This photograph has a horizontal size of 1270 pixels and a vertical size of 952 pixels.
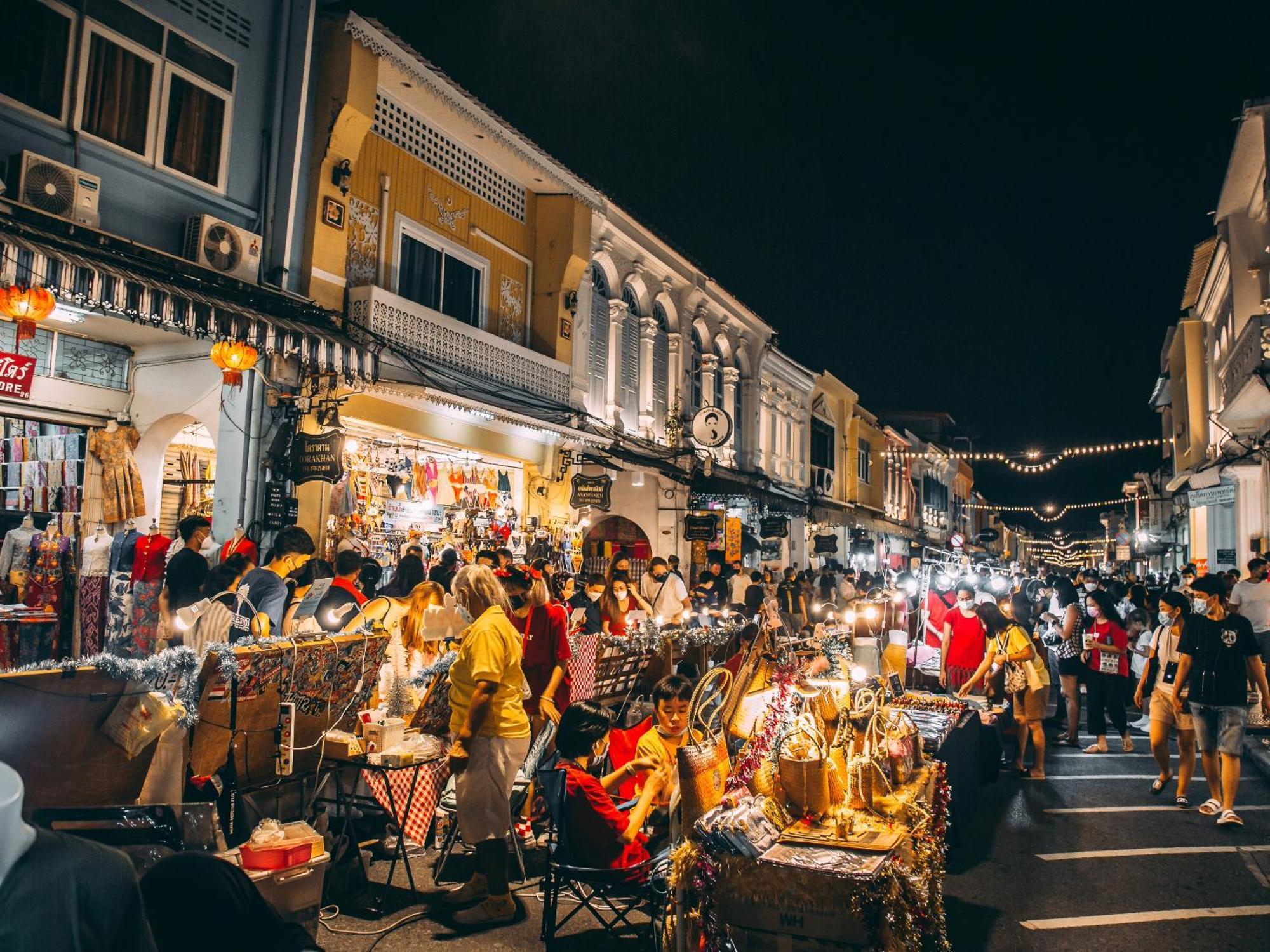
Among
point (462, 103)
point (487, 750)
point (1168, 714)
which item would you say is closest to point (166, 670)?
point (487, 750)

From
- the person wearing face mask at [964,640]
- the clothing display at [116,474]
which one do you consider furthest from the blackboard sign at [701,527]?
the clothing display at [116,474]

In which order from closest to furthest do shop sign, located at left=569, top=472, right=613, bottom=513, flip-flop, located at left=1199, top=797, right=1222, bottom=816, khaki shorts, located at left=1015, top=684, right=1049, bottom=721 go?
flip-flop, located at left=1199, top=797, right=1222, bottom=816 → khaki shorts, located at left=1015, top=684, right=1049, bottom=721 → shop sign, located at left=569, top=472, right=613, bottom=513

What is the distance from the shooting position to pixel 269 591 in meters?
7.09

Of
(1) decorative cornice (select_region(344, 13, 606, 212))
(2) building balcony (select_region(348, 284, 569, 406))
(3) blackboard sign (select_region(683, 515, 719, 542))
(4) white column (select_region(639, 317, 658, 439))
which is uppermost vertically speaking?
(1) decorative cornice (select_region(344, 13, 606, 212))

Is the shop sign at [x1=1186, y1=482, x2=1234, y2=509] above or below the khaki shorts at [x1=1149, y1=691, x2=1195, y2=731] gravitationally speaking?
above

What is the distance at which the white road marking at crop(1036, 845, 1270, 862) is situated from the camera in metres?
6.57

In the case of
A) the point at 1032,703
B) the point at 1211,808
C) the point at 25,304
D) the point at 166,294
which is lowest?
the point at 1211,808

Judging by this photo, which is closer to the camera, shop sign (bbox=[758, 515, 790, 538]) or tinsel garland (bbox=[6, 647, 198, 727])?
tinsel garland (bbox=[6, 647, 198, 727])

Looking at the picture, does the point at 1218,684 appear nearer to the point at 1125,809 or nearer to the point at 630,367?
the point at 1125,809

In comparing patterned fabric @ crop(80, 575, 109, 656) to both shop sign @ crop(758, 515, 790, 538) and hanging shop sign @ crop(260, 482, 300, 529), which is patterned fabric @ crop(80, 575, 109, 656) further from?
shop sign @ crop(758, 515, 790, 538)

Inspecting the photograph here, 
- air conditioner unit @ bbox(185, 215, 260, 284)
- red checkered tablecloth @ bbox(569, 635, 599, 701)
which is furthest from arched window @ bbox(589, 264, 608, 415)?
red checkered tablecloth @ bbox(569, 635, 599, 701)

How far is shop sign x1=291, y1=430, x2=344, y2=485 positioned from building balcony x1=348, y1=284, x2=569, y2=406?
1.72 metres

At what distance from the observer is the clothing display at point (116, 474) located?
9.95m

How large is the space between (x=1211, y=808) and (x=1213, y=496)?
62.0 feet
